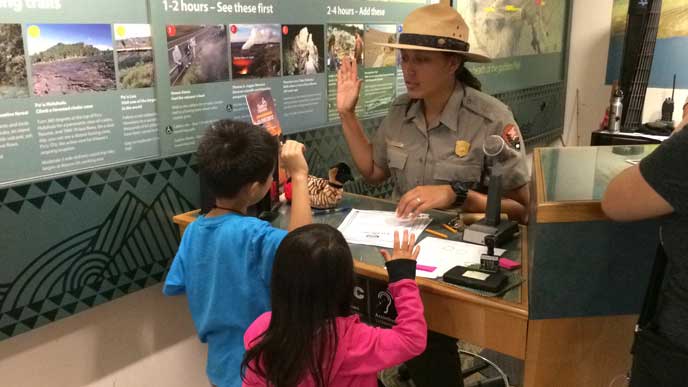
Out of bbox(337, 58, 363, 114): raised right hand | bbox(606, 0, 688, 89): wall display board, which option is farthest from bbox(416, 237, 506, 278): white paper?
bbox(606, 0, 688, 89): wall display board

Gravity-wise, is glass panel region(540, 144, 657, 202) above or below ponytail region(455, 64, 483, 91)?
below

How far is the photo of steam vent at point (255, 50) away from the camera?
2.18m

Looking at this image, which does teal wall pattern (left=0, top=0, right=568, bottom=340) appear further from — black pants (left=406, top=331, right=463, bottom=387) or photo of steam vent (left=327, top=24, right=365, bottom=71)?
black pants (left=406, top=331, right=463, bottom=387)

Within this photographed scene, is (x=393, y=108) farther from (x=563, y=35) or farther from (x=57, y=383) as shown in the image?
(x=563, y=35)

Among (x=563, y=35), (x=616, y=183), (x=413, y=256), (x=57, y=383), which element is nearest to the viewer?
Answer: (x=616, y=183)

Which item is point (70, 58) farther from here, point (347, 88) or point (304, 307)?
point (304, 307)

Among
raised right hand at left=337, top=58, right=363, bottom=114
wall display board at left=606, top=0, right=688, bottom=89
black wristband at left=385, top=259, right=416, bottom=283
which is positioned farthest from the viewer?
wall display board at left=606, top=0, right=688, bottom=89

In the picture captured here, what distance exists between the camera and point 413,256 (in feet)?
4.51

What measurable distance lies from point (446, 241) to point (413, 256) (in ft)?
1.13

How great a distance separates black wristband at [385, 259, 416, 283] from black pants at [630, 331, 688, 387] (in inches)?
20.0

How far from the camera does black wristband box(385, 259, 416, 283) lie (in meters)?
1.32

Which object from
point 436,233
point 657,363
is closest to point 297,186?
point 436,233

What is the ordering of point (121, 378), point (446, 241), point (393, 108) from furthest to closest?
point (393, 108) < point (121, 378) < point (446, 241)

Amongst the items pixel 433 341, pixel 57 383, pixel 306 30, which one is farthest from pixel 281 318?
pixel 306 30
